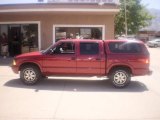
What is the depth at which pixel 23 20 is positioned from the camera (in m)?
19.8

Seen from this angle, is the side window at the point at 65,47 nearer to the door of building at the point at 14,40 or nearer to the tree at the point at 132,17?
the door of building at the point at 14,40

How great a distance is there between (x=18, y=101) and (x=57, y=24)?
1157 cm

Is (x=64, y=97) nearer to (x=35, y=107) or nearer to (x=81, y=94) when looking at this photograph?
(x=81, y=94)

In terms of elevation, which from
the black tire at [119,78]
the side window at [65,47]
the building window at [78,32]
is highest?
the building window at [78,32]

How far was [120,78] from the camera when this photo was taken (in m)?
10.7

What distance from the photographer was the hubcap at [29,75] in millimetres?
10859

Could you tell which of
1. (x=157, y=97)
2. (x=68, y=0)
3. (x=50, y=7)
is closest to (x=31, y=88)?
(x=157, y=97)

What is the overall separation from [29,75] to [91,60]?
96.1 inches

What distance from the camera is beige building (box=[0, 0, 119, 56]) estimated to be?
17.8 meters

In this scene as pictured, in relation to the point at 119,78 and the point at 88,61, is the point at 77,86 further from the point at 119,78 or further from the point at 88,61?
the point at 119,78

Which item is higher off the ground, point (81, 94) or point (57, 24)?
point (57, 24)

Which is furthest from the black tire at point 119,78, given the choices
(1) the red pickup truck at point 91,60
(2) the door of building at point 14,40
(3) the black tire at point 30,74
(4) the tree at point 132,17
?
(4) the tree at point 132,17

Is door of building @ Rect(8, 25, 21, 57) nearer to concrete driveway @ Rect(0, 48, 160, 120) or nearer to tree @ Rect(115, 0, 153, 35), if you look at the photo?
concrete driveway @ Rect(0, 48, 160, 120)

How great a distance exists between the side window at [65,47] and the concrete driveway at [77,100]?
4.28ft
